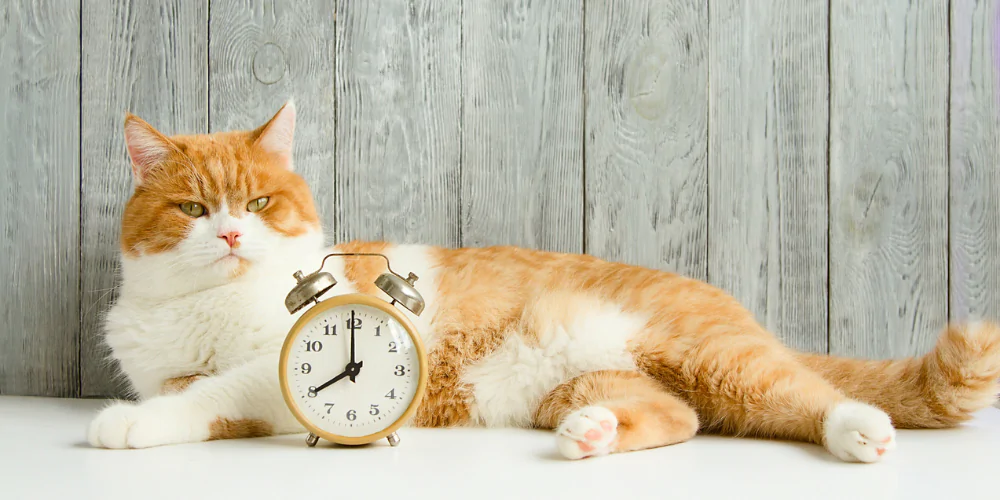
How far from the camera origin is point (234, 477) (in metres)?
1.17

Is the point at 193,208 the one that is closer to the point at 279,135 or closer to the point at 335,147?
the point at 279,135

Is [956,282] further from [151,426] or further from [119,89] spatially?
[119,89]

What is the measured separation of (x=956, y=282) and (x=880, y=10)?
81 centimetres

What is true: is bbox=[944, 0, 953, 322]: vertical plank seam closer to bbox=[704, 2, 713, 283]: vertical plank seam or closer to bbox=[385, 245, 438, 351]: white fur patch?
bbox=[704, 2, 713, 283]: vertical plank seam

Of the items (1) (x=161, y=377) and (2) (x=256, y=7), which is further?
(2) (x=256, y=7)

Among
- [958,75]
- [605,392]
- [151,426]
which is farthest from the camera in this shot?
[958,75]

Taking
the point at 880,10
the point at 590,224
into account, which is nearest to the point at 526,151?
the point at 590,224

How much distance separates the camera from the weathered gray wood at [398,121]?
6.93 feet

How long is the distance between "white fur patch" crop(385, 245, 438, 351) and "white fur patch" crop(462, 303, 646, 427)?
5.6 inches

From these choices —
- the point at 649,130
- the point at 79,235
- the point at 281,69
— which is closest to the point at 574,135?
the point at 649,130

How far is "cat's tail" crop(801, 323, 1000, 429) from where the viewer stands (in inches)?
55.7

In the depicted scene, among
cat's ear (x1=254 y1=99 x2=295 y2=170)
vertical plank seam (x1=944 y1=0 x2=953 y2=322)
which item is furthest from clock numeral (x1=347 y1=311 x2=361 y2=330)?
vertical plank seam (x1=944 y1=0 x2=953 y2=322)

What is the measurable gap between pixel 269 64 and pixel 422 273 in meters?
0.85

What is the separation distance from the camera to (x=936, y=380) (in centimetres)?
150
